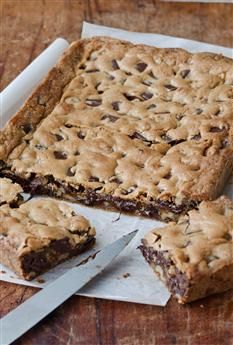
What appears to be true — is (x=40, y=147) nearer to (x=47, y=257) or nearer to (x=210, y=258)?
(x=47, y=257)

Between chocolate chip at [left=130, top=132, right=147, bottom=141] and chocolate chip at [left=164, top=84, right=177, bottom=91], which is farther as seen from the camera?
chocolate chip at [left=164, top=84, right=177, bottom=91]

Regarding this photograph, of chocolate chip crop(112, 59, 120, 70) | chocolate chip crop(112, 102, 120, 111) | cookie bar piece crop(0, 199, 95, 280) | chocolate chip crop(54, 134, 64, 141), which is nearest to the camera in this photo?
cookie bar piece crop(0, 199, 95, 280)

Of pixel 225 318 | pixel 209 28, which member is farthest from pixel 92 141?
pixel 209 28

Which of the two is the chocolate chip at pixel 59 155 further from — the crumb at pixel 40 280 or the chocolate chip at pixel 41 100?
the crumb at pixel 40 280

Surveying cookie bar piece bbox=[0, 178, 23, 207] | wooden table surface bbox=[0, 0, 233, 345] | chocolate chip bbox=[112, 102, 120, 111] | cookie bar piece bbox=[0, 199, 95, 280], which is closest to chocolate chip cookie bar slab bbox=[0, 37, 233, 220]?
chocolate chip bbox=[112, 102, 120, 111]

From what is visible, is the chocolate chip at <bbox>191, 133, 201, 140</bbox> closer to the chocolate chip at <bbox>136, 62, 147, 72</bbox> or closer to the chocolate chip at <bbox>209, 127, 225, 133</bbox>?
the chocolate chip at <bbox>209, 127, 225, 133</bbox>

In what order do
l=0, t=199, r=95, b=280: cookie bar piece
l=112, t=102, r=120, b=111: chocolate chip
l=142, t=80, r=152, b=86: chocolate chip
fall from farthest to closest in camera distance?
l=142, t=80, r=152, b=86: chocolate chip
l=112, t=102, r=120, b=111: chocolate chip
l=0, t=199, r=95, b=280: cookie bar piece

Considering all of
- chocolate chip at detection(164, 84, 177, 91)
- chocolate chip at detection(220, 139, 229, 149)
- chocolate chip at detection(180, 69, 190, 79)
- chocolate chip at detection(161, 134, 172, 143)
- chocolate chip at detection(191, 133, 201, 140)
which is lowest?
chocolate chip at detection(161, 134, 172, 143)
